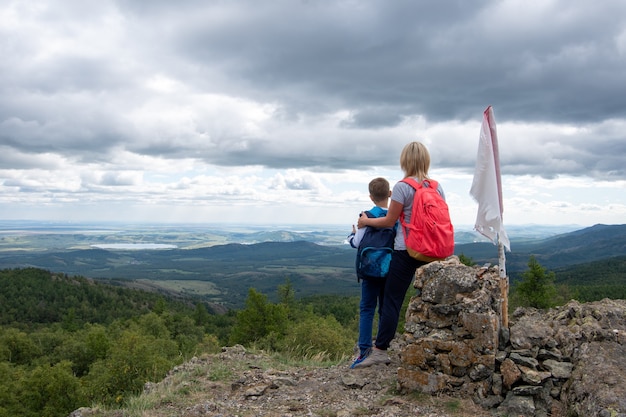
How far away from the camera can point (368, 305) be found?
25.4ft

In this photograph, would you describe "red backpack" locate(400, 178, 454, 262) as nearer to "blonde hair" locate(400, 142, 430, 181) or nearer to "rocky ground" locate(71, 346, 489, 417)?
"blonde hair" locate(400, 142, 430, 181)

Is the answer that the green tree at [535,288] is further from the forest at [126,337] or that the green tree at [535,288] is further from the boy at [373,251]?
the boy at [373,251]

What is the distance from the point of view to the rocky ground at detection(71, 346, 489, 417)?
6.02 m

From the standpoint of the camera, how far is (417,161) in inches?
277

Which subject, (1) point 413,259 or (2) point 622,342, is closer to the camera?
(2) point 622,342

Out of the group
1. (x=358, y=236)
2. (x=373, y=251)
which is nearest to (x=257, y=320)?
(x=358, y=236)

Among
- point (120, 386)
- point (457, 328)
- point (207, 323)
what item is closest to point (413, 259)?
point (457, 328)

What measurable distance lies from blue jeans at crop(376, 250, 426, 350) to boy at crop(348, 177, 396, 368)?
0.21 metres

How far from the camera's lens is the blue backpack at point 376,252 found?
731 centimetres

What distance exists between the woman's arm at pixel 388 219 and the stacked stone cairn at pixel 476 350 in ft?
2.89

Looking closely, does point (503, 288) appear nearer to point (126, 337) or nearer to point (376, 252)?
point (376, 252)

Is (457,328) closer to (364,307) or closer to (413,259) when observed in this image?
(413,259)

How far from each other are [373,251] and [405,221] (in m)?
0.79

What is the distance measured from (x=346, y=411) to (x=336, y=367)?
2466 mm
